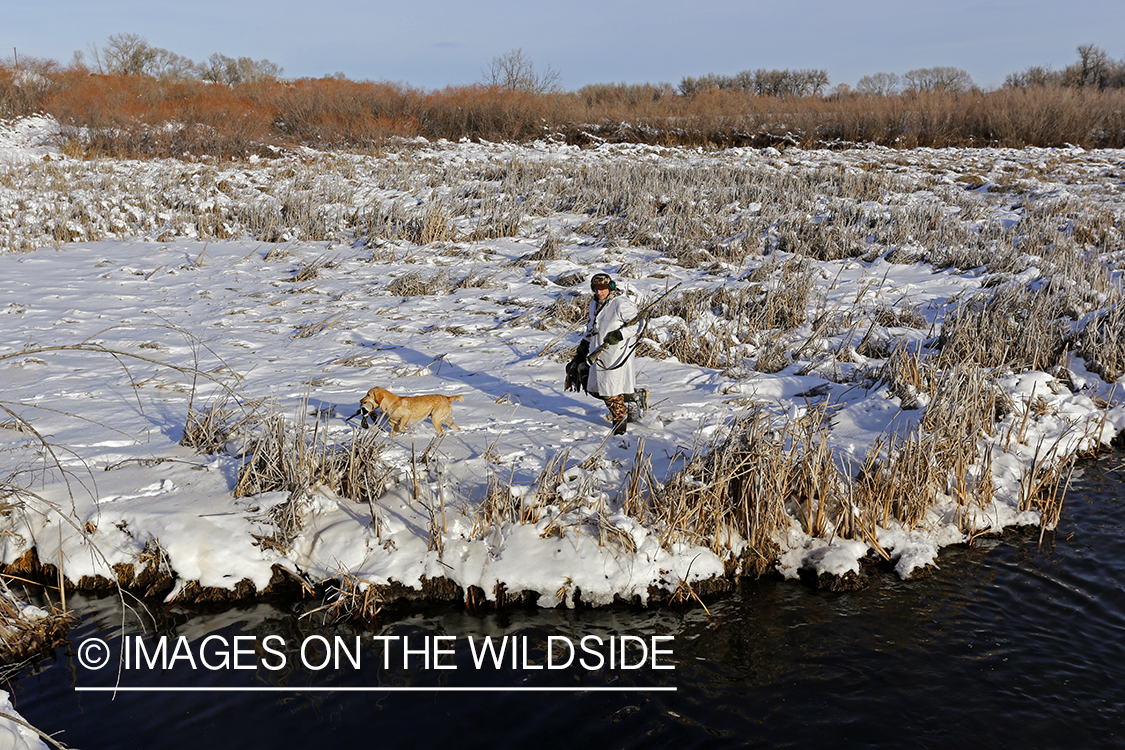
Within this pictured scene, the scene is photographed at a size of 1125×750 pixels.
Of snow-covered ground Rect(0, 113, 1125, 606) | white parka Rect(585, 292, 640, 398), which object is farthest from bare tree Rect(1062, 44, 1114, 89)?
white parka Rect(585, 292, 640, 398)

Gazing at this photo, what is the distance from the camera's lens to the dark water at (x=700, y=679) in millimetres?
3496

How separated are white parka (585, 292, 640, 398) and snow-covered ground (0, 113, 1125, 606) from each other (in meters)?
0.40

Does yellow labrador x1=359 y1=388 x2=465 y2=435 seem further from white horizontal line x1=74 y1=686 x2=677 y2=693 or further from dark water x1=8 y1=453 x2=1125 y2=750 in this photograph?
white horizontal line x1=74 y1=686 x2=677 y2=693

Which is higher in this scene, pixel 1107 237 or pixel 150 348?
pixel 1107 237

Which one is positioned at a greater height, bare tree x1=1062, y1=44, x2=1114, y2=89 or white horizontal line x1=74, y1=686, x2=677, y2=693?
bare tree x1=1062, y1=44, x2=1114, y2=89

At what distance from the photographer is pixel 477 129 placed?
27109 mm

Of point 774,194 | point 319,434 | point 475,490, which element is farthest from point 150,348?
point 774,194

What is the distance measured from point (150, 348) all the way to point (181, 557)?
172 inches

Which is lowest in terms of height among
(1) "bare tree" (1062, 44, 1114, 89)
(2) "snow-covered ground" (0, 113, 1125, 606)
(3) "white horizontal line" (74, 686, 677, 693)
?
(3) "white horizontal line" (74, 686, 677, 693)

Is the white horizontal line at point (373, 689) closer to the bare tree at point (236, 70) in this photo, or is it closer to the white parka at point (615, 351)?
the white parka at point (615, 351)

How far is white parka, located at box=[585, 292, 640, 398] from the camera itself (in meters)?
6.26

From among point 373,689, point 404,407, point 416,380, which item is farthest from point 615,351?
point 373,689

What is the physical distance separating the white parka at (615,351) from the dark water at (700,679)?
2.21 metres

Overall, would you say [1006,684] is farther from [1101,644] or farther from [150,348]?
[150,348]
